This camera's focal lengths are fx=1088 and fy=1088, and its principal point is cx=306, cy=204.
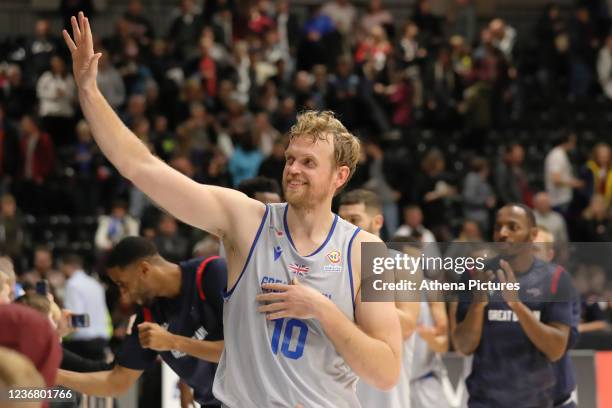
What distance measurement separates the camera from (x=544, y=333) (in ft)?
23.2

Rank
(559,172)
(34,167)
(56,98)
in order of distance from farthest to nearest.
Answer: (56,98)
(559,172)
(34,167)

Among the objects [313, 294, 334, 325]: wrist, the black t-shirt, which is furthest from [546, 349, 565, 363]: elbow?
[313, 294, 334, 325]: wrist

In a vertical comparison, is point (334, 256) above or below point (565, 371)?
above

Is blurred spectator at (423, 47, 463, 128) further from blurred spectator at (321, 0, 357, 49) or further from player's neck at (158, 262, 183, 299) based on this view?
player's neck at (158, 262, 183, 299)

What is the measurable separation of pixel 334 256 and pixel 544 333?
2688 millimetres

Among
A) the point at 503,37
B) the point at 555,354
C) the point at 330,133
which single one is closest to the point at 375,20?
the point at 503,37

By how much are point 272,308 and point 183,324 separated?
1.95 m

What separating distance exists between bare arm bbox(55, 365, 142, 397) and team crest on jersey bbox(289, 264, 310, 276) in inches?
84.1

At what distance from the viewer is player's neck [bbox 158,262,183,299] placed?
21.1 feet

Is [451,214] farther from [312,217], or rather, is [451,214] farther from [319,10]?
[312,217]

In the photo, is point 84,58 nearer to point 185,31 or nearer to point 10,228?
point 10,228

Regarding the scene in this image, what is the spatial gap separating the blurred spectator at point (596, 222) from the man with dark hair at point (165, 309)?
10.9m

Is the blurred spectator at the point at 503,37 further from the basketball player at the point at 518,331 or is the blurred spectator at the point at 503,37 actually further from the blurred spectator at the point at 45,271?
the basketball player at the point at 518,331

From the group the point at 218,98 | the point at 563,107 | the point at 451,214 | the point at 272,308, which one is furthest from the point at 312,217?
the point at 563,107
